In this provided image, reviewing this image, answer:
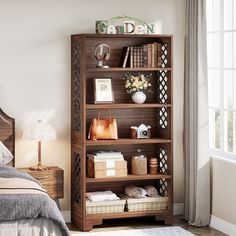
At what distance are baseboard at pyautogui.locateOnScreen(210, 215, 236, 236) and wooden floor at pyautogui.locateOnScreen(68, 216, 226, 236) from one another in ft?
0.16

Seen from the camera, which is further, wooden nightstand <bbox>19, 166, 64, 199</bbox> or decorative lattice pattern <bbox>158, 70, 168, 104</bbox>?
decorative lattice pattern <bbox>158, 70, 168, 104</bbox>

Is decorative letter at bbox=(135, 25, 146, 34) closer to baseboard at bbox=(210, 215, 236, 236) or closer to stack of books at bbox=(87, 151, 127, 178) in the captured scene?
stack of books at bbox=(87, 151, 127, 178)

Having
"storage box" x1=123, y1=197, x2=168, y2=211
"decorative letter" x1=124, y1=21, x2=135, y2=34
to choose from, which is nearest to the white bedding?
"storage box" x1=123, y1=197, x2=168, y2=211

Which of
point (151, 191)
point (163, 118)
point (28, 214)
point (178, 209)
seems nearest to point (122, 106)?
point (163, 118)

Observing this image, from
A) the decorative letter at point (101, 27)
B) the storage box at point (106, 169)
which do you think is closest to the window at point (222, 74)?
the storage box at point (106, 169)

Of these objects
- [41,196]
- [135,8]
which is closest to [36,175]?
[41,196]

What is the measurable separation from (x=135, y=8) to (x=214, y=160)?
5.76ft

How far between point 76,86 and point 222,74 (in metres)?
1.44

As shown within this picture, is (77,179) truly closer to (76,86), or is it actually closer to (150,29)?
(76,86)

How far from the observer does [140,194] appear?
6.42 m

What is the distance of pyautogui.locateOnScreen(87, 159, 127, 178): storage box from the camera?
20.5 feet

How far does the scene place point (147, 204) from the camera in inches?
252

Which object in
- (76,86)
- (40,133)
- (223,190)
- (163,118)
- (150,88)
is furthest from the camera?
Answer: (150,88)

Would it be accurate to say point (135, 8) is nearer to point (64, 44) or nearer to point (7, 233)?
point (64, 44)
